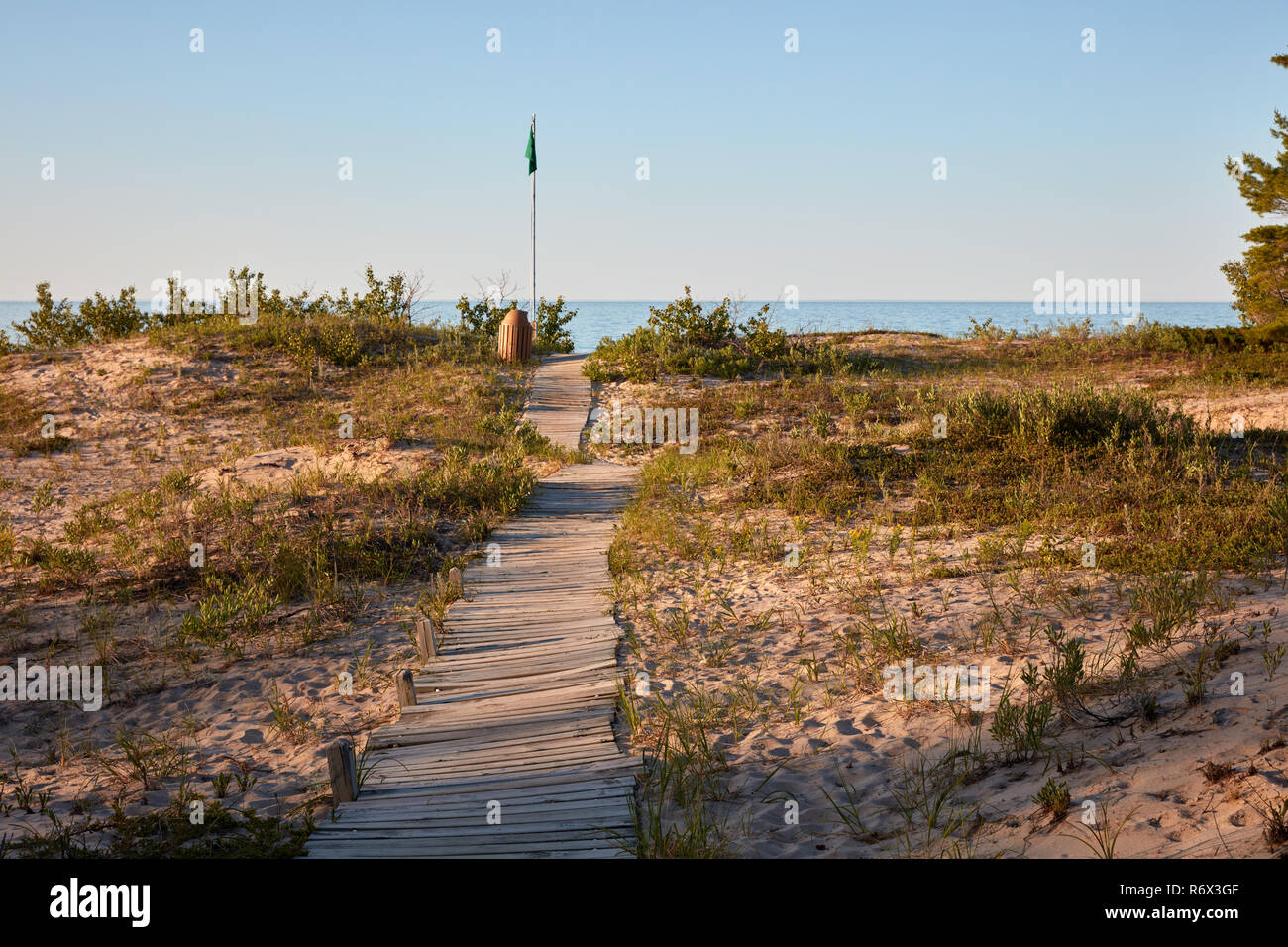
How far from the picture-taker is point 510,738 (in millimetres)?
5598

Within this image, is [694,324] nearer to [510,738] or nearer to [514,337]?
[514,337]

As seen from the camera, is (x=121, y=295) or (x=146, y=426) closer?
(x=146, y=426)

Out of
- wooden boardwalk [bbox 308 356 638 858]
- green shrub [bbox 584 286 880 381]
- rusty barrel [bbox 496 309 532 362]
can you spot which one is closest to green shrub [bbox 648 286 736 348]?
green shrub [bbox 584 286 880 381]

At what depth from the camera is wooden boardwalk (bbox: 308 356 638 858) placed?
439 cm

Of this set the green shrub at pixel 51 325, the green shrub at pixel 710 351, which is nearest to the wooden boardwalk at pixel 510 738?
the green shrub at pixel 710 351

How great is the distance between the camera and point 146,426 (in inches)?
711

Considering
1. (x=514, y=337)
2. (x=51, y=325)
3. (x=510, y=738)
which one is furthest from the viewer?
(x=51, y=325)

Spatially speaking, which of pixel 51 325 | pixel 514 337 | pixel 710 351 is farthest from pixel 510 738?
pixel 51 325

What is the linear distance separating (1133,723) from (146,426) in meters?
19.3

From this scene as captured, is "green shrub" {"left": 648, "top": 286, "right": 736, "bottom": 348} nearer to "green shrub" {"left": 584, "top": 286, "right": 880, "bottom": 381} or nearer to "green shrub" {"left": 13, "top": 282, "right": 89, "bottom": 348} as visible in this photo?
"green shrub" {"left": 584, "top": 286, "right": 880, "bottom": 381}

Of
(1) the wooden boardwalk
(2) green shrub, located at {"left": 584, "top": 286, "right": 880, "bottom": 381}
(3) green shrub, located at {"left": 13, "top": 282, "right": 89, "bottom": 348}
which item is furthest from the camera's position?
(3) green shrub, located at {"left": 13, "top": 282, "right": 89, "bottom": 348}
